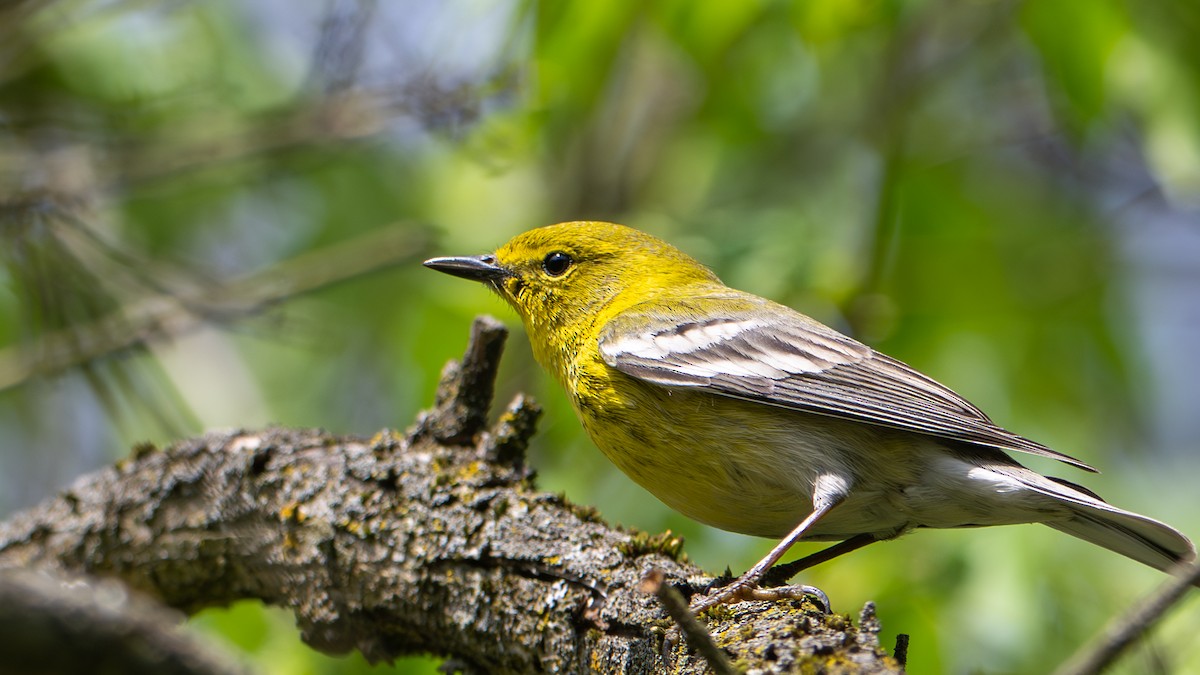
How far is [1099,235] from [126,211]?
255 inches

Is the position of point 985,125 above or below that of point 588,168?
above

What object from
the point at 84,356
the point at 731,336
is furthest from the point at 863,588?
the point at 84,356

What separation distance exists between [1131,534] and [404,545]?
2409mm

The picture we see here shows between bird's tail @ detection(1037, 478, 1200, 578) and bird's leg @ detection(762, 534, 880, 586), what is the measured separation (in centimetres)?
66

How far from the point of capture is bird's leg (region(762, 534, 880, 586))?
3551 mm

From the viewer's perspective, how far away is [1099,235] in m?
6.20

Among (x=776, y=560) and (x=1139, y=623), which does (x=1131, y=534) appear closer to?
(x=776, y=560)

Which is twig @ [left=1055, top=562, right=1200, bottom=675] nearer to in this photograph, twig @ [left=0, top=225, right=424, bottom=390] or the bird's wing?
the bird's wing

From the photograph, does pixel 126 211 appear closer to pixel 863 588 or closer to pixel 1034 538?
pixel 863 588

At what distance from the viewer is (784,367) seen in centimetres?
386

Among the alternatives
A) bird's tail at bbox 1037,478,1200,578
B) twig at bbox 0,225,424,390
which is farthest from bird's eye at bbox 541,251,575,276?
bird's tail at bbox 1037,478,1200,578

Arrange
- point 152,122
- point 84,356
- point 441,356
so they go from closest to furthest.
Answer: point 84,356
point 441,356
point 152,122

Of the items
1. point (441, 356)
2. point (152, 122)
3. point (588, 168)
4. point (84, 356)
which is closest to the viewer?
point (84, 356)

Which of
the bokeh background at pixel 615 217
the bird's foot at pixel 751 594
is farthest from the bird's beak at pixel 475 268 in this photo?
the bird's foot at pixel 751 594
